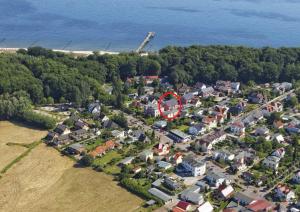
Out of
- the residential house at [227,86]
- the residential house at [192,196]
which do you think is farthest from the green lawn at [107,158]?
the residential house at [227,86]

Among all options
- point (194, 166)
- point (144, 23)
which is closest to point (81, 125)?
point (194, 166)

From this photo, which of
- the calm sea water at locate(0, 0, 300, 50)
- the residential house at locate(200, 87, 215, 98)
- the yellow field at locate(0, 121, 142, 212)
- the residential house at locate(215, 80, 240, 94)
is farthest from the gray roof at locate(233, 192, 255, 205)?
the calm sea water at locate(0, 0, 300, 50)

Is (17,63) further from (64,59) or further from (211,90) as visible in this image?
(211,90)

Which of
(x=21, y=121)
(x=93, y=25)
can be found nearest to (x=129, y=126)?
(x=21, y=121)

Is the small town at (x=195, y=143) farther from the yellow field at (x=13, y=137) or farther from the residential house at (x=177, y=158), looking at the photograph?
the yellow field at (x=13, y=137)

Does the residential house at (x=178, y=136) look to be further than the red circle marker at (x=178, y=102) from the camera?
No

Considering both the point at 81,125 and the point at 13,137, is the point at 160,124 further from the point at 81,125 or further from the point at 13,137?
the point at 13,137
